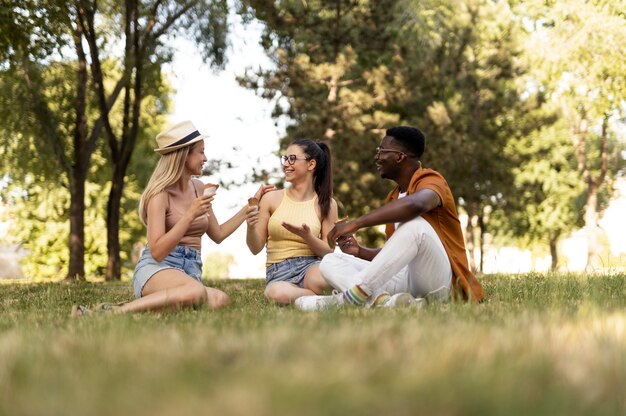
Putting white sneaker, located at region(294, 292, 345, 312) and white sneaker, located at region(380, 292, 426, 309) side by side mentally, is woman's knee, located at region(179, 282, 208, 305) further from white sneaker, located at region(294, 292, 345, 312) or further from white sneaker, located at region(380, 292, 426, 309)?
white sneaker, located at region(380, 292, 426, 309)

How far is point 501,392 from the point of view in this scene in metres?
2.21

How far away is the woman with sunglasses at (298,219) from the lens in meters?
7.38

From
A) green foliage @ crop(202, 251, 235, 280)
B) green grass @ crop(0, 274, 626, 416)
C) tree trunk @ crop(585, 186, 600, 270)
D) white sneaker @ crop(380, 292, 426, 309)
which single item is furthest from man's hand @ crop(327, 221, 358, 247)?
green foliage @ crop(202, 251, 235, 280)

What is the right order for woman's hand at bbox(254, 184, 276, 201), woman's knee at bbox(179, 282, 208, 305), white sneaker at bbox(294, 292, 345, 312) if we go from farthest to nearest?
woman's hand at bbox(254, 184, 276, 201) → woman's knee at bbox(179, 282, 208, 305) → white sneaker at bbox(294, 292, 345, 312)

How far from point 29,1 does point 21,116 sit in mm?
7454

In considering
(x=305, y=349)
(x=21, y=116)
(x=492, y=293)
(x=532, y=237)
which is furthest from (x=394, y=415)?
(x=532, y=237)

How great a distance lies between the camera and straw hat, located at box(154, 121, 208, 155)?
6.61 meters

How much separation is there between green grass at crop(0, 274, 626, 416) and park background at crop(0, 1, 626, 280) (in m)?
15.5

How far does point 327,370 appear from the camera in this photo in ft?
7.82

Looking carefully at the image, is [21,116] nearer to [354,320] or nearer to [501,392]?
[354,320]

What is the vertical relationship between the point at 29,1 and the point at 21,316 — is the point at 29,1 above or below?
above

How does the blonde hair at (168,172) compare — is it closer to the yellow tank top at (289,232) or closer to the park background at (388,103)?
the yellow tank top at (289,232)

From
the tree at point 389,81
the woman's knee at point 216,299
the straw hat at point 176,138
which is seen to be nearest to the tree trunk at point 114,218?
the tree at point 389,81

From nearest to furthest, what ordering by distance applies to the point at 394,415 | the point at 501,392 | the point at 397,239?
the point at 394,415, the point at 501,392, the point at 397,239
